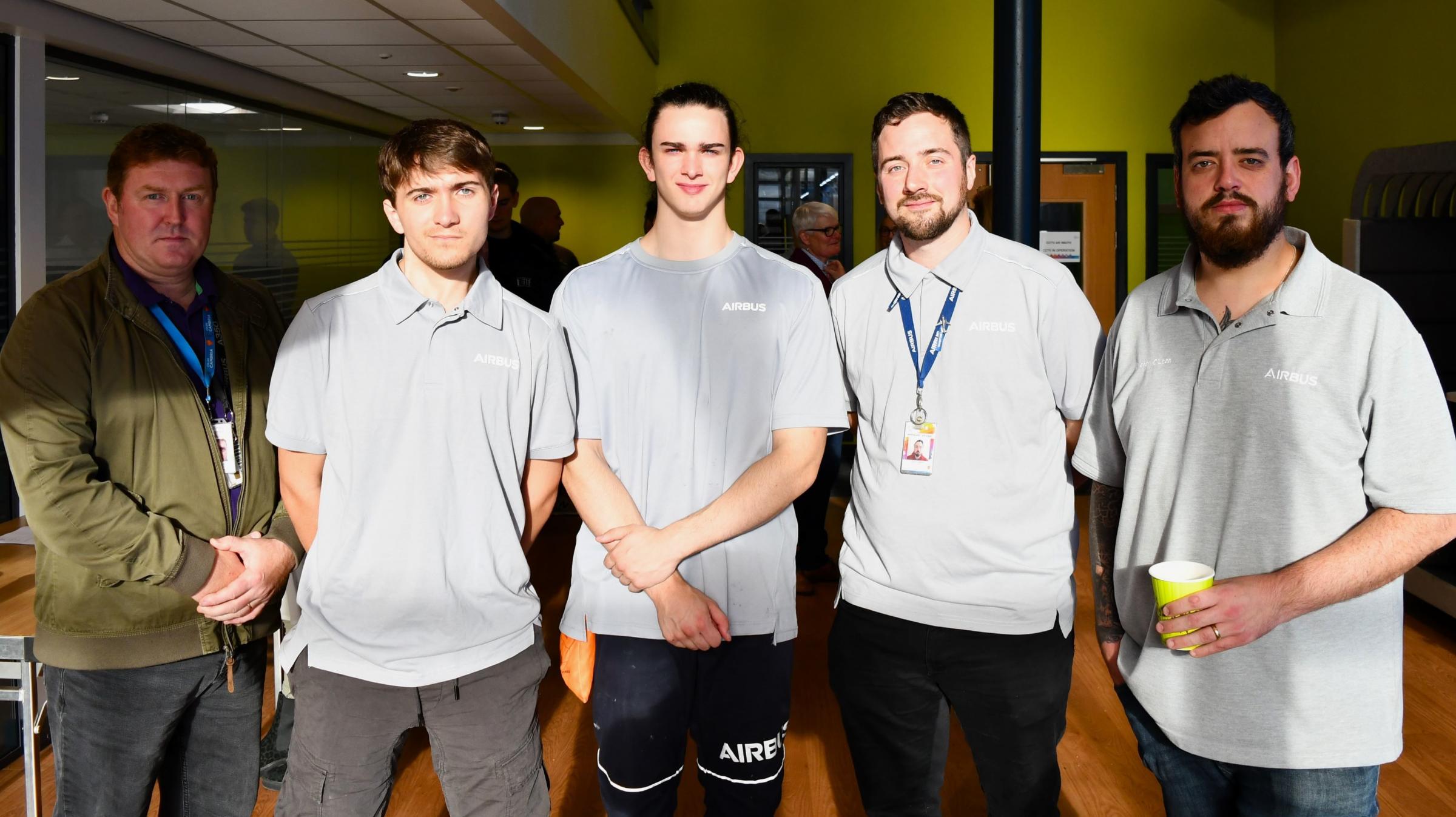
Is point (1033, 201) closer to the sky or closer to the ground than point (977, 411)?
closer to the sky

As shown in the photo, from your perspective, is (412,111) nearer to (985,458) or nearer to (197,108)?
(197,108)

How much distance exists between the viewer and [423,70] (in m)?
5.91

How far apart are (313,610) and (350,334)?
49 centimetres

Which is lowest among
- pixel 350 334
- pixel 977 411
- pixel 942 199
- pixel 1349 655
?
pixel 1349 655

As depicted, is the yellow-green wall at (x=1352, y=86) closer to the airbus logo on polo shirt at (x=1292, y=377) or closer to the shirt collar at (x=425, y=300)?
the airbus logo on polo shirt at (x=1292, y=377)

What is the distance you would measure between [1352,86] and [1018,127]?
5.40 m

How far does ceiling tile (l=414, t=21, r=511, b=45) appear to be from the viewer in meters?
4.69

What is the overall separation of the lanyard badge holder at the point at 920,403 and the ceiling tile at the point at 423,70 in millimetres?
4382

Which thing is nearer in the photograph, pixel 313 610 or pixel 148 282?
pixel 313 610

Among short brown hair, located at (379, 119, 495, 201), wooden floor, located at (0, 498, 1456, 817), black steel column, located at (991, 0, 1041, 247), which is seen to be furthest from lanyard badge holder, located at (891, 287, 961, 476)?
black steel column, located at (991, 0, 1041, 247)

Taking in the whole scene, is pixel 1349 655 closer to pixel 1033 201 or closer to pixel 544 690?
pixel 1033 201

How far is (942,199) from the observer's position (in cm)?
208

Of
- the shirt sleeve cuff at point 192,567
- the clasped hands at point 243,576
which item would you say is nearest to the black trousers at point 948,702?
the clasped hands at point 243,576

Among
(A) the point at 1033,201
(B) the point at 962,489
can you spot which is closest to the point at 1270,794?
(B) the point at 962,489
